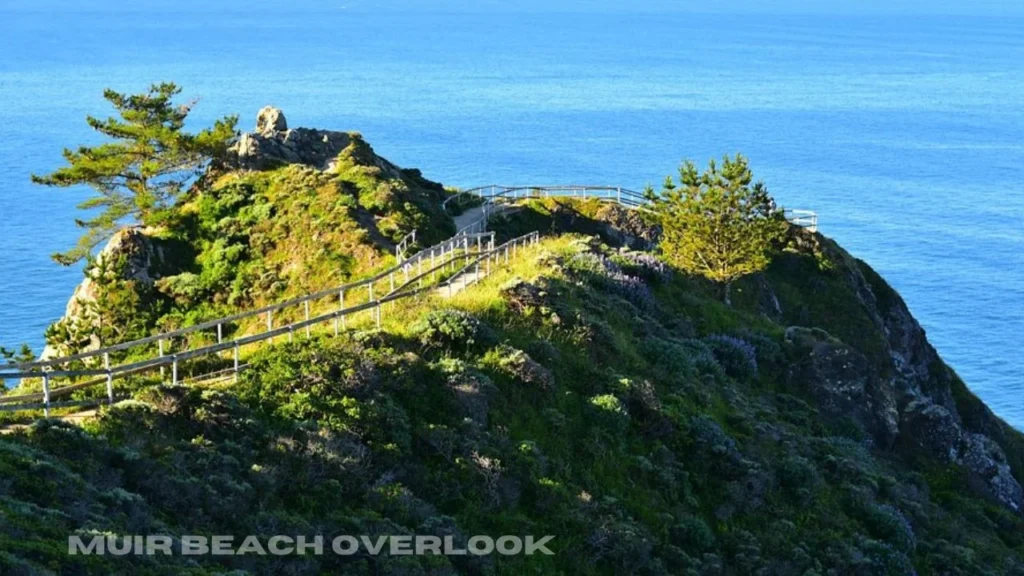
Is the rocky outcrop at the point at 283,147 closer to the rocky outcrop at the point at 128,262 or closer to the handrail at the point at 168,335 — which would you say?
the rocky outcrop at the point at 128,262

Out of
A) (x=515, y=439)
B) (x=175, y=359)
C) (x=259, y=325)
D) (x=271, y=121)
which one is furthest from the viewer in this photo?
(x=271, y=121)

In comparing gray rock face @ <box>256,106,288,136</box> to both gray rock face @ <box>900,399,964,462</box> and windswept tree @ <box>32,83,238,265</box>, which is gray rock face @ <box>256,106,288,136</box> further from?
gray rock face @ <box>900,399,964,462</box>

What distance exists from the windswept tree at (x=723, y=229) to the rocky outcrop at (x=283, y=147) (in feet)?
44.5

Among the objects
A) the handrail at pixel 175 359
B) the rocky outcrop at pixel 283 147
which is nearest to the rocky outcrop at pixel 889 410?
the handrail at pixel 175 359

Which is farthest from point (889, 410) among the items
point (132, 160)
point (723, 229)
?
Result: point (132, 160)

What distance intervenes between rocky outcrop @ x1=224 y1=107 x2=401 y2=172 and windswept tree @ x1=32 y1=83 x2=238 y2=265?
1.27m

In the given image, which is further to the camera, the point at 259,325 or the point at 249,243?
the point at 249,243

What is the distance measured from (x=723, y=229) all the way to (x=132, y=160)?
24793mm

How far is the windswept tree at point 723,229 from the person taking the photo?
52688 millimetres

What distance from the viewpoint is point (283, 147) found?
54.8 m

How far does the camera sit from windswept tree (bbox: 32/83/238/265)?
4919cm

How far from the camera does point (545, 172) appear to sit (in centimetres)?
12825

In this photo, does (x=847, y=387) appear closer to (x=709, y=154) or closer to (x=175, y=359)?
(x=175, y=359)

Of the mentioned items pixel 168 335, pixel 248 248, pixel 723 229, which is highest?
pixel 723 229
